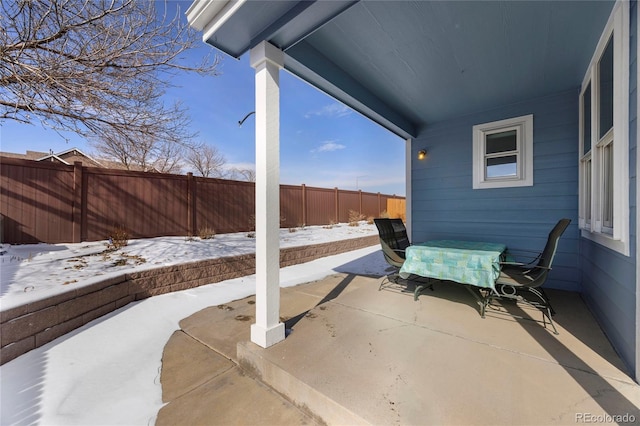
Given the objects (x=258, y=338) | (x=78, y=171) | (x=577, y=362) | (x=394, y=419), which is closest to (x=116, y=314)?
(x=258, y=338)

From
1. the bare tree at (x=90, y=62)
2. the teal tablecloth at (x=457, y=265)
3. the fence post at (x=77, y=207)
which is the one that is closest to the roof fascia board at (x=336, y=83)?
the teal tablecloth at (x=457, y=265)

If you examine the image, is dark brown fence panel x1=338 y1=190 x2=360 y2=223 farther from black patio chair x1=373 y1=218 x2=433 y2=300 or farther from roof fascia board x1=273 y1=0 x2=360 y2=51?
roof fascia board x1=273 y1=0 x2=360 y2=51

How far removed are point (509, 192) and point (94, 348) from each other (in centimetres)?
522

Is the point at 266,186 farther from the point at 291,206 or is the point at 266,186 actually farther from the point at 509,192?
the point at 291,206

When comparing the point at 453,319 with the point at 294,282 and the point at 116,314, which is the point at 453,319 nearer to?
the point at 294,282

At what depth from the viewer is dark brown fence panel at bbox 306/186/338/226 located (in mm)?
9312

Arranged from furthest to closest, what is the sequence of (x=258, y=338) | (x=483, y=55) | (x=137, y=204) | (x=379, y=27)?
(x=137, y=204) < (x=483, y=55) < (x=379, y=27) < (x=258, y=338)

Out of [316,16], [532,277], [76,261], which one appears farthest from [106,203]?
[532,277]

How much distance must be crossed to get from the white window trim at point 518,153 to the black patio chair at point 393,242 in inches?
53.4

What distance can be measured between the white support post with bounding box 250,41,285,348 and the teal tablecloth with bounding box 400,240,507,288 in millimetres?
1721

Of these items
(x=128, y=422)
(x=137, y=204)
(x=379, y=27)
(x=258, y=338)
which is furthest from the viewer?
(x=137, y=204)

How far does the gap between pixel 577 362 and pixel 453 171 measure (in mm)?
3029

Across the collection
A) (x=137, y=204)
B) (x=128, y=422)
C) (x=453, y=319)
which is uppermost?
(x=137, y=204)

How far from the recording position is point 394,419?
3.91 ft
